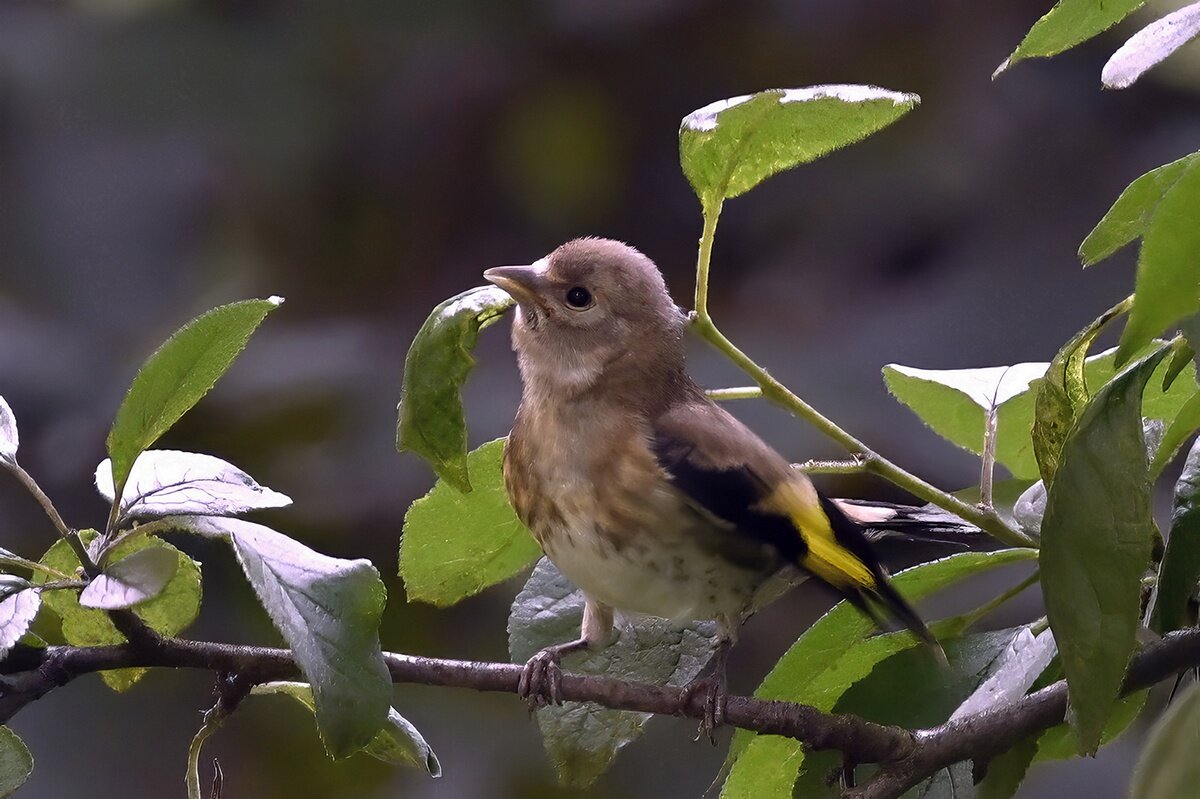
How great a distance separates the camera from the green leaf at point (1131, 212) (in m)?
0.47

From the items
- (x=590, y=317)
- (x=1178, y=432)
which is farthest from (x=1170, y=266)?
(x=590, y=317)

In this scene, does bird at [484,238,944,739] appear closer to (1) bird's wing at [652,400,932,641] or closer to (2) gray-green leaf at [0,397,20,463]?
(1) bird's wing at [652,400,932,641]

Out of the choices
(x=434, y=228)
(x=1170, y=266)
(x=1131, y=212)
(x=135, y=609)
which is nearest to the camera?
(x=1170, y=266)

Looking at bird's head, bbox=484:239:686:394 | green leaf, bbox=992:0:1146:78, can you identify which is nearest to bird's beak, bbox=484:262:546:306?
bird's head, bbox=484:239:686:394

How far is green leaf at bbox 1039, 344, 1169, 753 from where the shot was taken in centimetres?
40

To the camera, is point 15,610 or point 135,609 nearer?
point 15,610

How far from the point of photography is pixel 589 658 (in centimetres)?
76

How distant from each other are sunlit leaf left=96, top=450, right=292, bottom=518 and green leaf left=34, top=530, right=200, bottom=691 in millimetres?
37

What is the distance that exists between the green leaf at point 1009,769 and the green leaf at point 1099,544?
132mm

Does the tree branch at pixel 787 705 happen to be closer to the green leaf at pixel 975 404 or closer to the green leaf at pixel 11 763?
the green leaf at pixel 11 763

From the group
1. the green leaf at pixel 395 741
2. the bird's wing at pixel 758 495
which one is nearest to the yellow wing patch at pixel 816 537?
the bird's wing at pixel 758 495

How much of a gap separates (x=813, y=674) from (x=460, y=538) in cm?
19

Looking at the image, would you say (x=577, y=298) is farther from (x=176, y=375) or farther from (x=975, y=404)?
(x=176, y=375)

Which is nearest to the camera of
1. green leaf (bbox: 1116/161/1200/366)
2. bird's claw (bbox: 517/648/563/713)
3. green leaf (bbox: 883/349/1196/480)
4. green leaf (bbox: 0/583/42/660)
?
green leaf (bbox: 1116/161/1200/366)
